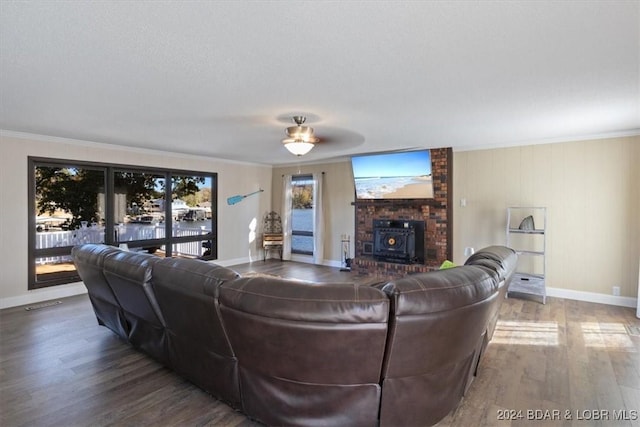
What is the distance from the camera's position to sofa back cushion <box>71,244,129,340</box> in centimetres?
295

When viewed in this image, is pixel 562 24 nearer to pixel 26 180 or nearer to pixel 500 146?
pixel 500 146

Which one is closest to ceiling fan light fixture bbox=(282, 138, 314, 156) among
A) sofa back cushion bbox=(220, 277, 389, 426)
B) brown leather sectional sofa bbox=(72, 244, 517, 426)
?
brown leather sectional sofa bbox=(72, 244, 517, 426)

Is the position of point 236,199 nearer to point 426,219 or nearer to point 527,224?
point 426,219

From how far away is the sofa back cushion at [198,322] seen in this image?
1984 millimetres

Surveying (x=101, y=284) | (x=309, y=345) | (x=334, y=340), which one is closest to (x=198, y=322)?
(x=309, y=345)

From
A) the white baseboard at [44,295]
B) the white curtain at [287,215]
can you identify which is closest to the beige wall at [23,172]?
the white baseboard at [44,295]

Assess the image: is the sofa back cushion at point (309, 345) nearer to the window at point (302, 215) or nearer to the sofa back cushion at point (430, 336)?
the sofa back cushion at point (430, 336)

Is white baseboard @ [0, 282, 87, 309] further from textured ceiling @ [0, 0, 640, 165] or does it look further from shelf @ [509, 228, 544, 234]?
shelf @ [509, 228, 544, 234]

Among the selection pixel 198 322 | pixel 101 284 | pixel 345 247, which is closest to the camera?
pixel 198 322

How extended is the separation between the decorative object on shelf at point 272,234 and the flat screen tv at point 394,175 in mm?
2383

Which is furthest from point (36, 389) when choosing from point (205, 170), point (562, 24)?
point (205, 170)

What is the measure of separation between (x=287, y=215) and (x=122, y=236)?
3.45 metres

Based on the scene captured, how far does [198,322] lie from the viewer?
2090 mm

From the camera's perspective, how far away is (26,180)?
4562 millimetres
